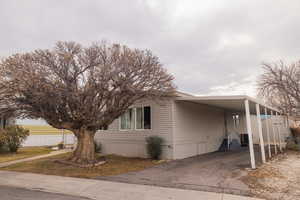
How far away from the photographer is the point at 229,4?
30.8 feet

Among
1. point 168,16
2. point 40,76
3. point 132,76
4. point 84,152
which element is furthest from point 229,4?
point 84,152

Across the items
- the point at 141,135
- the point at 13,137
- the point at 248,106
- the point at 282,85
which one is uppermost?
the point at 282,85

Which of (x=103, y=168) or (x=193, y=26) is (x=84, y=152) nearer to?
(x=103, y=168)

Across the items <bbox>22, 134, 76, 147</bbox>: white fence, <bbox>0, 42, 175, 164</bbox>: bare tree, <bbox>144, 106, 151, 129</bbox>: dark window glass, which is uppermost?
<bbox>0, 42, 175, 164</bbox>: bare tree

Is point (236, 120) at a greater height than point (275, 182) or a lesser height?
greater

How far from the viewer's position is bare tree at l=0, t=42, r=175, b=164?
865 centimetres

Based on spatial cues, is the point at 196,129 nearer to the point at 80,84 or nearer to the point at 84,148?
the point at 84,148

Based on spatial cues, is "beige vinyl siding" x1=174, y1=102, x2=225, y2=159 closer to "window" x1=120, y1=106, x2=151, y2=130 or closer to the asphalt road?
"window" x1=120, y1=106, x2=151, y2=130

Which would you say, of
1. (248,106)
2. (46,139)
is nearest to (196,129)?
(248,106)

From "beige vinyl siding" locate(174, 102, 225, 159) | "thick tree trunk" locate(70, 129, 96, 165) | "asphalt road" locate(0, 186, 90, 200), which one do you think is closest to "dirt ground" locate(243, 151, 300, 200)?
"beige vinyl siding" locate(174, 102, 225, 159)

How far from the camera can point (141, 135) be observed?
40.6 ft

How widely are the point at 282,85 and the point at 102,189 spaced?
19933mm

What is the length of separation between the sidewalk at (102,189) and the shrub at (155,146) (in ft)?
15.4

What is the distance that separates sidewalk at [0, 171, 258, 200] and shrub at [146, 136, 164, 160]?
4.70m
